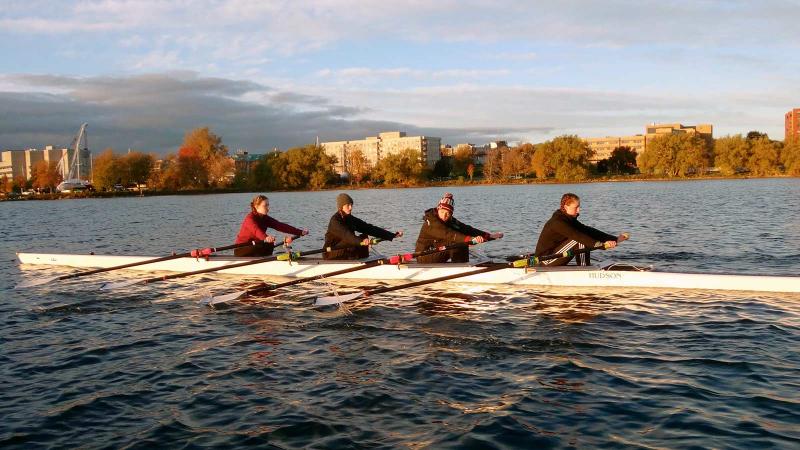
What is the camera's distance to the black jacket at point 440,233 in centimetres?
1433

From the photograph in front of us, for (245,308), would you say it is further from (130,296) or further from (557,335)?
(557,335)

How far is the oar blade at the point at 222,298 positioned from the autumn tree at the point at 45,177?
158938mm

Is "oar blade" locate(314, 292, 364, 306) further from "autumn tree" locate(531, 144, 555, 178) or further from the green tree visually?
the green tree

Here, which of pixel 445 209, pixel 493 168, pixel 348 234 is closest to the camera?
pixel 445 209

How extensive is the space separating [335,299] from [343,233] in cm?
259

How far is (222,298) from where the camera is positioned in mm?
13867

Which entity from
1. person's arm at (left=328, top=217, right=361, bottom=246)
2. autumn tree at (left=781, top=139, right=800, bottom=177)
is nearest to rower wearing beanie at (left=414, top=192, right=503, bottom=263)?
person's arm at (left=328, top=217, right=361, bottom=246)

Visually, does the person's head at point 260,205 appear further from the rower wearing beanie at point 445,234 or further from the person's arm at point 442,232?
the person's arm at point 442,232

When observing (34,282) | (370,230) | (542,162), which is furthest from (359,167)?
(370,230)

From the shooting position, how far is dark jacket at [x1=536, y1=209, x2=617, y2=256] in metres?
13.0

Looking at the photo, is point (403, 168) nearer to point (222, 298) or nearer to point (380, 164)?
point (380, 164)

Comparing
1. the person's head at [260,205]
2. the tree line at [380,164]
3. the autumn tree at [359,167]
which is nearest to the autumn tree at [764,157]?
the tree line at [380,164]

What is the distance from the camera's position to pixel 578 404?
25.6 feet

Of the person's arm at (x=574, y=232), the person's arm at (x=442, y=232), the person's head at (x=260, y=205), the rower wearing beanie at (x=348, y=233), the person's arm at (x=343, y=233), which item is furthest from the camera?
the person's head at (x=260, y=205)
